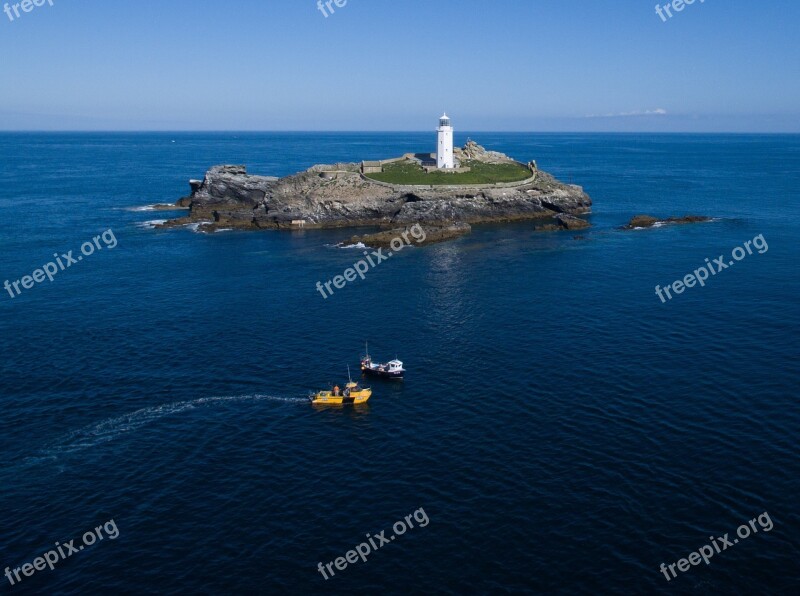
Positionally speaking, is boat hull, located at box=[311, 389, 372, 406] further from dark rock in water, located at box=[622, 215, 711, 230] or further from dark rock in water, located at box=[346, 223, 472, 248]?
dark rock in water, located at box=[622, 215, 711, 230]

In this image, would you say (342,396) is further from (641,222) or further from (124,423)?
(641,222)

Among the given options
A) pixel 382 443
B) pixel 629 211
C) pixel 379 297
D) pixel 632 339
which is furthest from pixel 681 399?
pixel 629 211

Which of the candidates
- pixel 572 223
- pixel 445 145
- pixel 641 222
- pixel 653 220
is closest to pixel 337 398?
pixel 572 223

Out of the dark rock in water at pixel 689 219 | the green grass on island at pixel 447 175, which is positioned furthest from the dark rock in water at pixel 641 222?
the green grass on island at pixel 447 175

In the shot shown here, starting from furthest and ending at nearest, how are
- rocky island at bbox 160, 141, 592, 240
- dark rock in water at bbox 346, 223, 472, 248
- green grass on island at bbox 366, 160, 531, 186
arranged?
green grass on island at bbox 366, 160, 531, 186, rocky island at bbox 160, 141, 592, 240, dark rock in water at bbox 346, 223, 472, 248

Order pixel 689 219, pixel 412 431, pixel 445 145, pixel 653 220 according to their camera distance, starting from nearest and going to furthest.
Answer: pixel 412 431 < pixel 653 220 < pixel 689 219 < pixel 445 145

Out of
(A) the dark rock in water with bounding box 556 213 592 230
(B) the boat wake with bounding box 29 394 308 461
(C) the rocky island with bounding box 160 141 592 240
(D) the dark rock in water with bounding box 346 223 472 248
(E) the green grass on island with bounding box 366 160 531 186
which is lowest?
(B) the boat wake with bounding box 29 394 308 461

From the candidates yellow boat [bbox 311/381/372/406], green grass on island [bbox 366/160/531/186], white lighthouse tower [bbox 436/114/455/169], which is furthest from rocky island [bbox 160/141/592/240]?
yellow boat [bbox 311/381/372/406]
